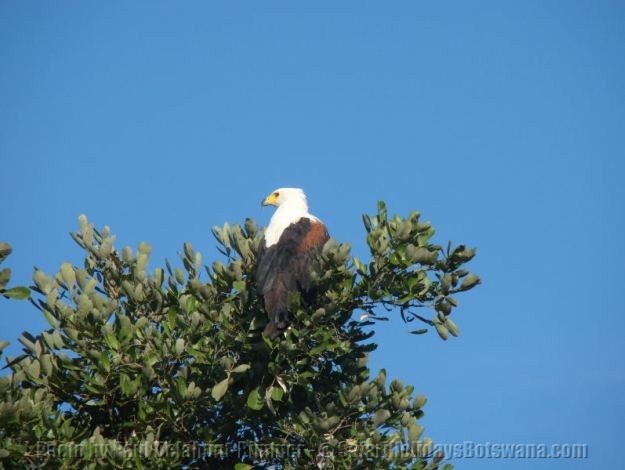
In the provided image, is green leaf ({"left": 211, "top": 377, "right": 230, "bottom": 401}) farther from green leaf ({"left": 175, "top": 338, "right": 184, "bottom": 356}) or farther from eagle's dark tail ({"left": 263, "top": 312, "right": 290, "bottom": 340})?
eagle's dark tail ({"left": 263, "top": 312, "right": 290, "bottom": 340})

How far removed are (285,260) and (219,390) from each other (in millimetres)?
1754

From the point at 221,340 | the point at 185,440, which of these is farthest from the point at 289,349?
the point at 185,440

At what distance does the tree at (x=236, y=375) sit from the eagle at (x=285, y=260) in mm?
181

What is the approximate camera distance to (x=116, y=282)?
25.7 feet

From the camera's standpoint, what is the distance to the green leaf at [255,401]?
684cm

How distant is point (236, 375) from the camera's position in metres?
7.14

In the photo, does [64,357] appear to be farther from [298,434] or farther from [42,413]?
[298,434]

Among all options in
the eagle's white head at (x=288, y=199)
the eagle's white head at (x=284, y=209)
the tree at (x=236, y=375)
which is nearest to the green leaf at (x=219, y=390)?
the tree at (x=236, y=375)

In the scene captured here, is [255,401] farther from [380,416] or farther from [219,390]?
[380,416]

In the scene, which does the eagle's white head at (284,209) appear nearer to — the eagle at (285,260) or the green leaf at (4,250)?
the eagle at (285,260)

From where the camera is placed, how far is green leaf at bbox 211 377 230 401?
261 inches

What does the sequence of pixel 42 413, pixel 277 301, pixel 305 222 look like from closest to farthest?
pixel 42 413, pixel 277 301, pixel 305 222

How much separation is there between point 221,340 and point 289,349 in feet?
1.87

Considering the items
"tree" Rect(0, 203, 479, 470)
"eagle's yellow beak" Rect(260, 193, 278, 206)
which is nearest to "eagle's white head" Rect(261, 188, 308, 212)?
"eagle's yellow beak" Rect(260, 193, 278, 206)
